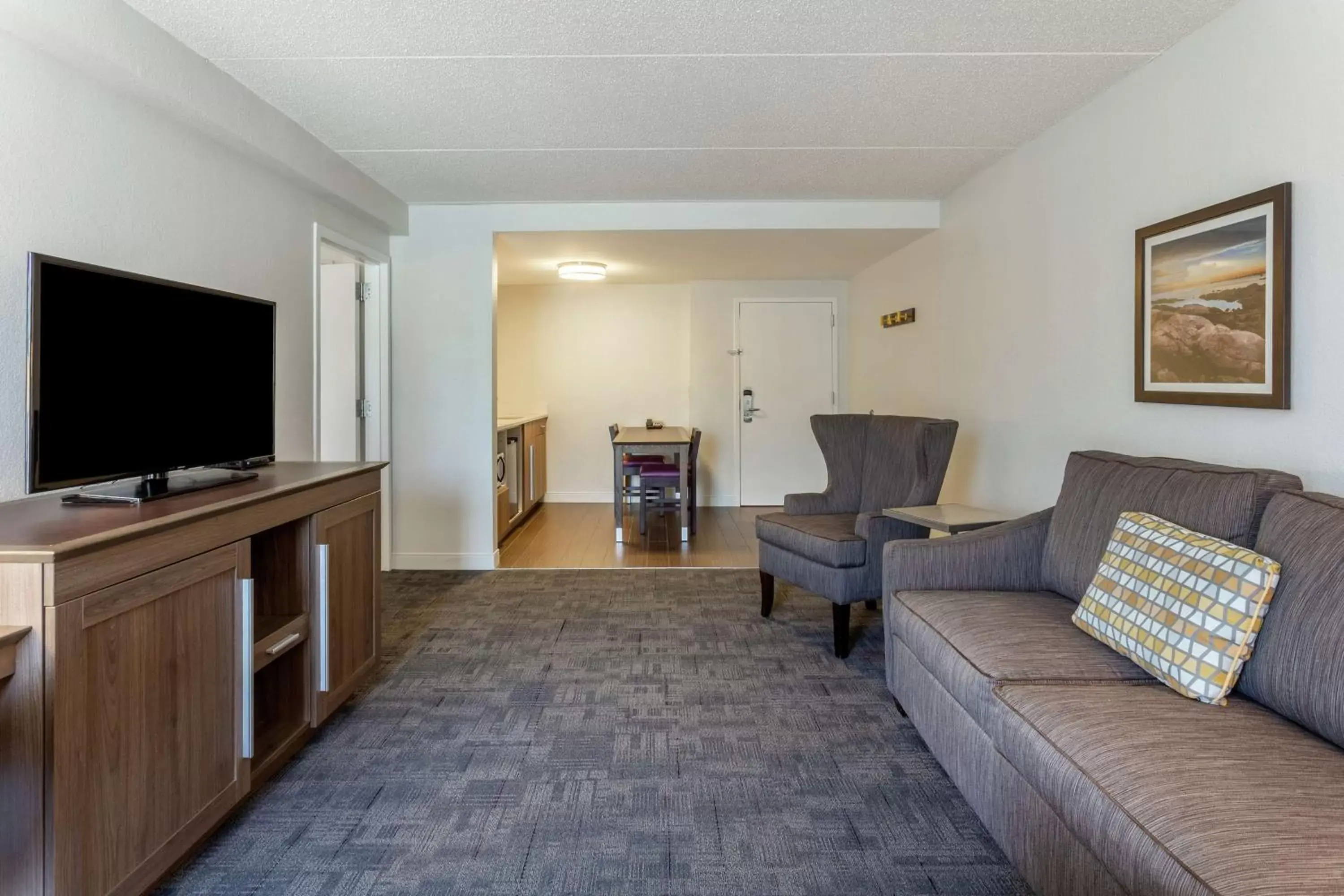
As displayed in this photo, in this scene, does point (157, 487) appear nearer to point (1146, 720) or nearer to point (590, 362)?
point (1146, 720)

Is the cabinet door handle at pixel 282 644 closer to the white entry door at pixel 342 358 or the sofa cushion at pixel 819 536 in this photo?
the sofa cushion at pixel 819 536

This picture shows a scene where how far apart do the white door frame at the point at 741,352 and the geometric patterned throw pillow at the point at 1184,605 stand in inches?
206

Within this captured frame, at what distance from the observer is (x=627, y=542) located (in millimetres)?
5680

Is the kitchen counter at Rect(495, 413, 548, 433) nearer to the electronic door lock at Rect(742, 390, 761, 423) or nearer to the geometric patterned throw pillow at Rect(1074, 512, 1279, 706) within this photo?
the electronic door lock at Rect(742, 390, 761, 423)

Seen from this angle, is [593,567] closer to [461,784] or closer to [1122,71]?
[461,784]

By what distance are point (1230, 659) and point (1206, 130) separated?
66.2 inches

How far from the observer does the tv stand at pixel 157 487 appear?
1788 millimetres

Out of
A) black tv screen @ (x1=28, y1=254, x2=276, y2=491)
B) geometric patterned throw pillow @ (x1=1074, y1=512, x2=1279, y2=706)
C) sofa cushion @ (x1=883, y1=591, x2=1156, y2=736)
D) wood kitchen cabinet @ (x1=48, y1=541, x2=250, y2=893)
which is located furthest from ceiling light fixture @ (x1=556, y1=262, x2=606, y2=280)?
geometric patterned throw pillow @ (x1=1074, y1=512, x2=1279, y2=706)

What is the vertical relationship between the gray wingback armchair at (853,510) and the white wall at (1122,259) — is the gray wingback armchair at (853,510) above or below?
below

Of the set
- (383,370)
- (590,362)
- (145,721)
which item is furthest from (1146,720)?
(590,362)

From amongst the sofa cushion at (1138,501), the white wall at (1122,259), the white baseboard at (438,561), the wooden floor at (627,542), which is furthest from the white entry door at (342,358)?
the sofa cushion at (1138,501)

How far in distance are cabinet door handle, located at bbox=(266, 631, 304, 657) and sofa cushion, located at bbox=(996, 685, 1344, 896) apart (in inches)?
74.8

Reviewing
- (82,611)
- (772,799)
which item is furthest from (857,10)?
(82,611)

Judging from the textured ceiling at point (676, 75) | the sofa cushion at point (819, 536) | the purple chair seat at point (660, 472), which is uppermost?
the textured ceiling at point (676, 75)
